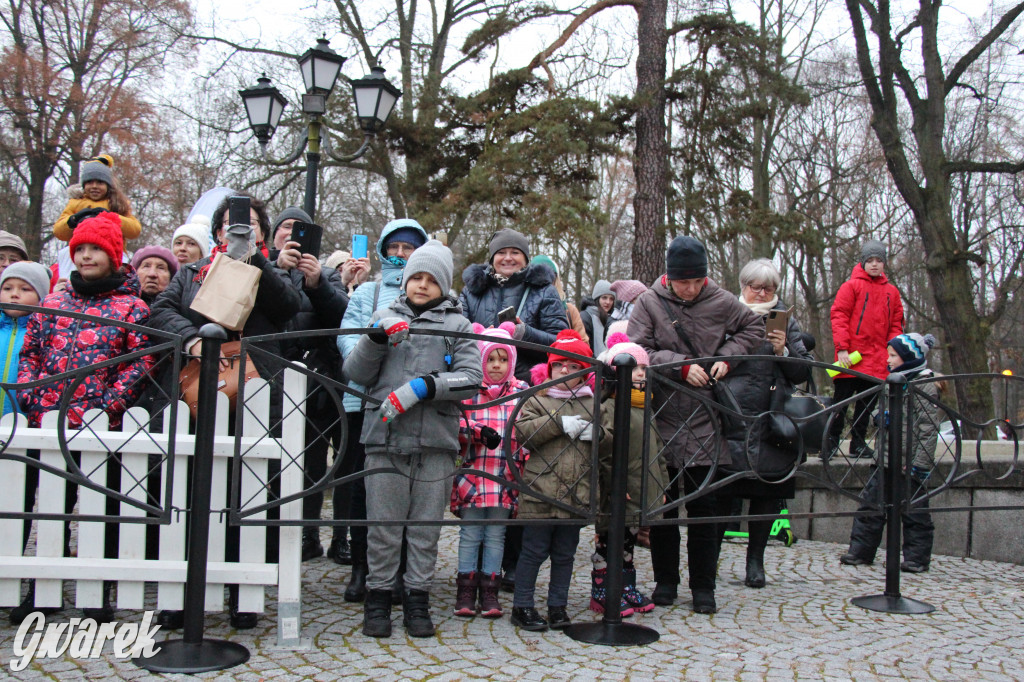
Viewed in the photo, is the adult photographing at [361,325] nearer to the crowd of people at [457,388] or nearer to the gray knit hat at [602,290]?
the crowd of people at [457,388]

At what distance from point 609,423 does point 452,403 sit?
810mm

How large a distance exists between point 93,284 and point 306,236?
3.35 feet

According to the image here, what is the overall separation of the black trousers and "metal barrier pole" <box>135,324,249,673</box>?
7.21ft

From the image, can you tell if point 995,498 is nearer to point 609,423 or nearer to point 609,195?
point 609,423

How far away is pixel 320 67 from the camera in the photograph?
9.23 meters

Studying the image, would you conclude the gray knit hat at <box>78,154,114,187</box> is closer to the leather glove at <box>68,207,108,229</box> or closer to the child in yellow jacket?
the child in yellow jacket

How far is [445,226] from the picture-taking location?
12.0m

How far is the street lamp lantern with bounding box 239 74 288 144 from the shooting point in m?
9.66

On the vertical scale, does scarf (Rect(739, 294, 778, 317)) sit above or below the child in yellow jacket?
below

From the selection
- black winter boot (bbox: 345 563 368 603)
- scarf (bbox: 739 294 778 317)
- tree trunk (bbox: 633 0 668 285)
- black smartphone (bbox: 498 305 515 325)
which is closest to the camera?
black winter boot (bbox: 345 563 368 603)

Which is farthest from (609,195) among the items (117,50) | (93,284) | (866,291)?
(93,284)

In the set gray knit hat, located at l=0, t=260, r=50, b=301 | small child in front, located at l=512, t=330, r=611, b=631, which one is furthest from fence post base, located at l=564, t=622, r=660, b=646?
gray knit hat, located at l=0, t=260, r=50, b=301

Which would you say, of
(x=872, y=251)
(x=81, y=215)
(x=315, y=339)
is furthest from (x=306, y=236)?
(x=872, y=251)

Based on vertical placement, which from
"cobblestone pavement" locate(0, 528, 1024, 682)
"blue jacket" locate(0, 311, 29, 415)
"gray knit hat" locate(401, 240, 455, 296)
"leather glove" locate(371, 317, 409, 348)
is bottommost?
"cobblestone pavement" locate(0, 528, 1024, 682)
